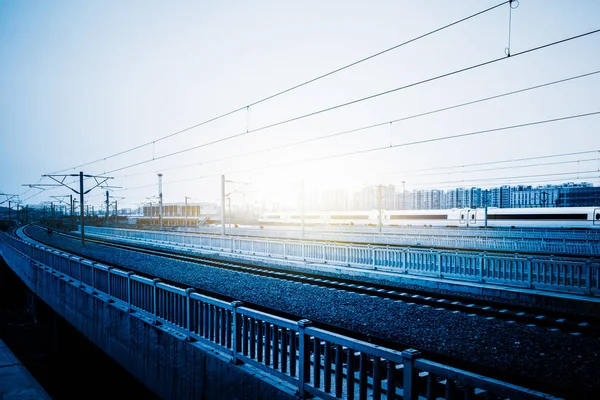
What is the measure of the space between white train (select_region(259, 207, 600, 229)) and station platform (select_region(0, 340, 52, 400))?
123ft

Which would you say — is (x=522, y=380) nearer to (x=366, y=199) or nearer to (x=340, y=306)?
(x=340, y=306)

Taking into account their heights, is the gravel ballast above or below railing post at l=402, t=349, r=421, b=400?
below

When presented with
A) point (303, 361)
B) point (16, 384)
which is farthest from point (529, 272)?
point (16, 384)

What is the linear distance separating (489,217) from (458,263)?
122 ft

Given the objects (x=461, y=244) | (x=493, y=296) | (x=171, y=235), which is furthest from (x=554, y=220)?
(x=171, y=235)

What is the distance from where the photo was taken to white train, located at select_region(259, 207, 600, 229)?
4062 centimetres

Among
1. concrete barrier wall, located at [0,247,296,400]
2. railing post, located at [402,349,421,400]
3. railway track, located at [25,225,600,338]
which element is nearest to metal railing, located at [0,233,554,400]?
railing post, located at [402,349,421,400]

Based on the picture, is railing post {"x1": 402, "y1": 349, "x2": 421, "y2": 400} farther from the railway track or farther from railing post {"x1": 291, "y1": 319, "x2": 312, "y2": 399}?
the railway track

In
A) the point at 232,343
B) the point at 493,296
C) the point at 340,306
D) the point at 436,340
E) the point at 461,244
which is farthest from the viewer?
the point at 461,244

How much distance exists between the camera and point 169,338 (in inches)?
281

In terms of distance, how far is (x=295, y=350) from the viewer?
511 cm

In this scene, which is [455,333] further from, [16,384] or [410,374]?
[16,384]

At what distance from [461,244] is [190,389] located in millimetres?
22646

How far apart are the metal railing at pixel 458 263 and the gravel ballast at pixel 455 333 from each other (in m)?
3.67
